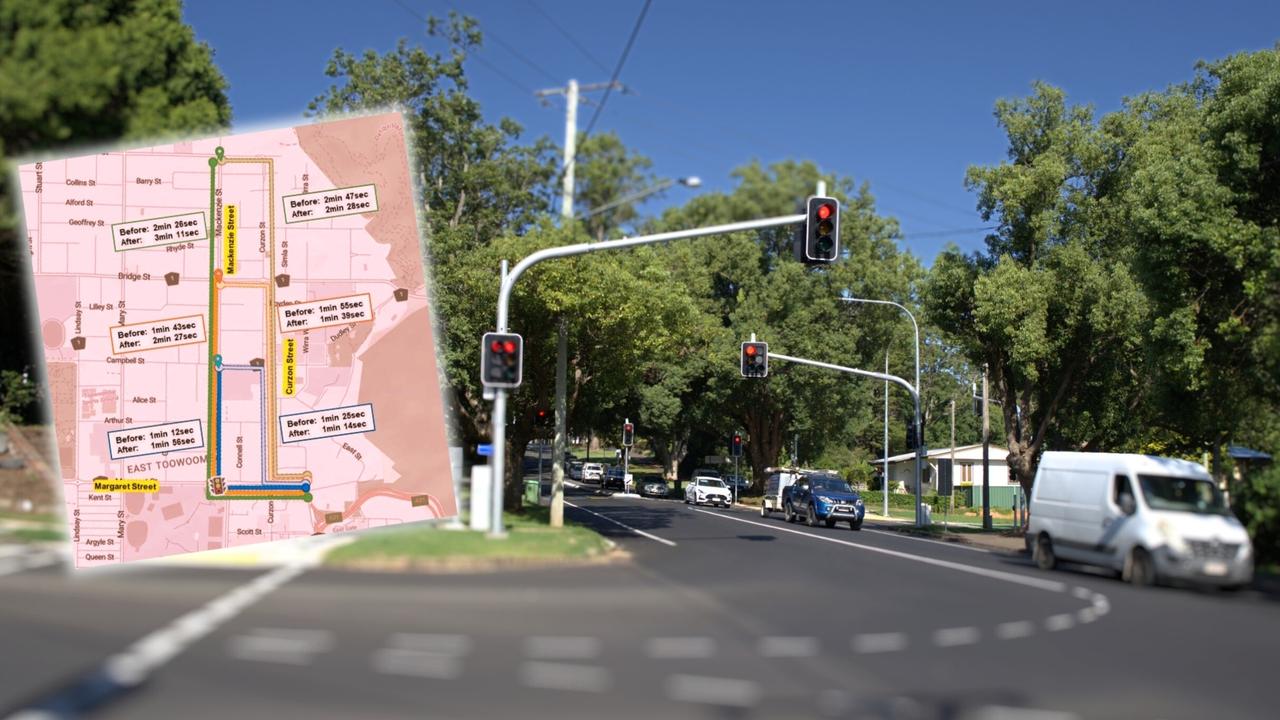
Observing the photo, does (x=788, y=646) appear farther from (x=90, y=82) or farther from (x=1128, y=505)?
(x=90, y=82)

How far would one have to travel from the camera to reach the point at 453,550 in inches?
655

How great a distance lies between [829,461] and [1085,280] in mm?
50625

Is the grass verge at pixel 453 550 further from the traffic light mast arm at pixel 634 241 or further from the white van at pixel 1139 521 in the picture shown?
the white van at pixel 1139 521

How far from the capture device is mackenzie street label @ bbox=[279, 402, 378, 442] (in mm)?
15672

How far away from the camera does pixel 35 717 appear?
6.92 m

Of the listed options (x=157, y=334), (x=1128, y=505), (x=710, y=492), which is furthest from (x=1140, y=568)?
(x=710, y=492)

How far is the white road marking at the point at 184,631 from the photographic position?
837cm

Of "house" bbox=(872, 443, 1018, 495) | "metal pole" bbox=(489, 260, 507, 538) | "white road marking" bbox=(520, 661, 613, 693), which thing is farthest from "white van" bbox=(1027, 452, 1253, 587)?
"house" bbox=(872, 443, 1018, 495)

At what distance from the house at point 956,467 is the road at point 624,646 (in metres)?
54.4

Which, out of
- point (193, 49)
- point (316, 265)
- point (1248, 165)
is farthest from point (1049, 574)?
point (193, 49)

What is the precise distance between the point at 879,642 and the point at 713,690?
3132mm

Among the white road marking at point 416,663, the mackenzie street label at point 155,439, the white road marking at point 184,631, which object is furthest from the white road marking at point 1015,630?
the mackenzie street label at point 155,439

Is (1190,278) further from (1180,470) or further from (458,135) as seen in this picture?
(458,135)
